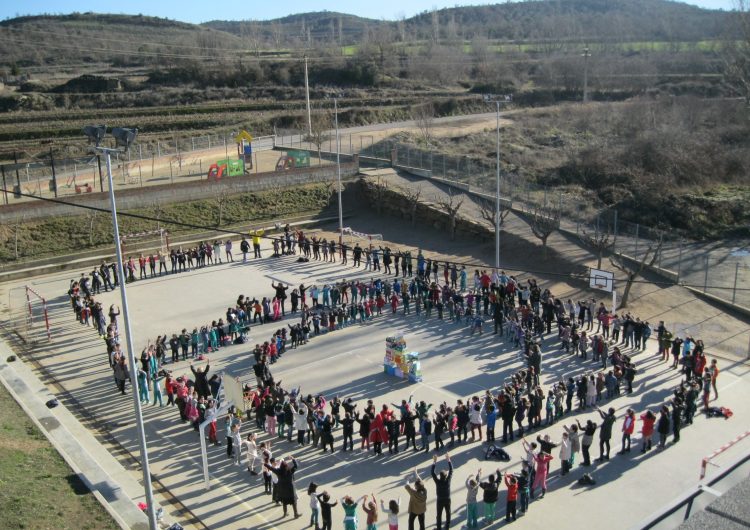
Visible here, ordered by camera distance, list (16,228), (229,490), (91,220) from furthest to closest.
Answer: (91,220) < (16,228) < (229,490)

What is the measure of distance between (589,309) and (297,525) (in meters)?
14.3

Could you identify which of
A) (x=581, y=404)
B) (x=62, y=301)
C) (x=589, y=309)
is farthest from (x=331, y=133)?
(x=581, y=404)

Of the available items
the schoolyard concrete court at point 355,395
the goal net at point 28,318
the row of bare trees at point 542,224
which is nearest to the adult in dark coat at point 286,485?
the schoolyard concrete court at point 355,395

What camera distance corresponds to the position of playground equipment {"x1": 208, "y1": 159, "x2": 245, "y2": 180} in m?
45.8

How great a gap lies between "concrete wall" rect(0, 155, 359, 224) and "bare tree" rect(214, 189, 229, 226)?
0.17m

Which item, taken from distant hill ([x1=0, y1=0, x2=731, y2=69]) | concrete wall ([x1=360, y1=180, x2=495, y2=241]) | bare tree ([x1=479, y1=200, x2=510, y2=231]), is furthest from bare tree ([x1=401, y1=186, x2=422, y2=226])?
distant hill ([x1=0, y1=0, x2=731, y2=69])

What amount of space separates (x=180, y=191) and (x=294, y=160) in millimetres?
8612

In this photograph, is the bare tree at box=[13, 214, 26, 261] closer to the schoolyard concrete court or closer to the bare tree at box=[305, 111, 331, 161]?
the schoolyard concrete court

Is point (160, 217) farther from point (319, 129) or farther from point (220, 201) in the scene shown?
point (319, 129)

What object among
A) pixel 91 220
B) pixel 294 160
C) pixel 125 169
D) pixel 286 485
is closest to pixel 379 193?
pixel 294 160

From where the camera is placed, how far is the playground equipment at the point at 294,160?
4906 cm

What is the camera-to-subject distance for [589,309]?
25.7 metres

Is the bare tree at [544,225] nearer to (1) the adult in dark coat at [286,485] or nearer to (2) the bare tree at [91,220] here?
(1) the adult in dark coat at [286,485]

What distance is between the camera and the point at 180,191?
144 feet
